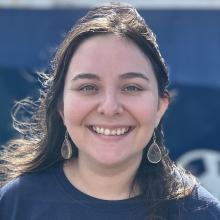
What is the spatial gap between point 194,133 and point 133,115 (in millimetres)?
2830

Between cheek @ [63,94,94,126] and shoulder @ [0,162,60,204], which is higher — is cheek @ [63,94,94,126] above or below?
above

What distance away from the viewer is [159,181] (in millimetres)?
2184

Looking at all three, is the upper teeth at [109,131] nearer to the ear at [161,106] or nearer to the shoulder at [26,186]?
the ear at [161,106]

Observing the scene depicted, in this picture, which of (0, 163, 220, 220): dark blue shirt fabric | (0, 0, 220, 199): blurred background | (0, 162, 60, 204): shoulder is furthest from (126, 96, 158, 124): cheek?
(0, 0, 220, 199): blurred background

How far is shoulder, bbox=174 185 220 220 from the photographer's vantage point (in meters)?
2.09

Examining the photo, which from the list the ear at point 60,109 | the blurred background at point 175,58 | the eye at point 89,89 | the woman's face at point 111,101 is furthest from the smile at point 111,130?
the blurred background at point 175,58

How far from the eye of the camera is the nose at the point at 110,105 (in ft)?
6.48

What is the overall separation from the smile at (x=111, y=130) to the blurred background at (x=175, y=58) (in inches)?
107

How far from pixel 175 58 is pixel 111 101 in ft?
9.80

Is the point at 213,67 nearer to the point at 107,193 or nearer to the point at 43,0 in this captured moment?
the point at 43,0

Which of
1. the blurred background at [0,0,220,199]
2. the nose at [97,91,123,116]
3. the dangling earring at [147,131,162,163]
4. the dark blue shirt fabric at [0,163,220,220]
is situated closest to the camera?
the nose at [97,91,123,116]

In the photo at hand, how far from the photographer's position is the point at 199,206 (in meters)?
2.11

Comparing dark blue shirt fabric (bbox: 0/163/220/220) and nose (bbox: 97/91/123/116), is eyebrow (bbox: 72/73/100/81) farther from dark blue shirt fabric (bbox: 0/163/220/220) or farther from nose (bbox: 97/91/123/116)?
dark blue shirt fabric (bbox: 0/163/220/220)

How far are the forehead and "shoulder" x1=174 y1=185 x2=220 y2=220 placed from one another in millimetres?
415
